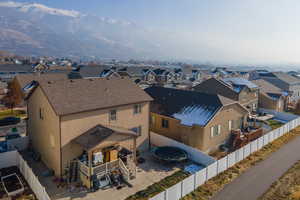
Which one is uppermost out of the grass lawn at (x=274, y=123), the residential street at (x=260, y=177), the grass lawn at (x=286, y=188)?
the grass lawn at (x=274, y=123)

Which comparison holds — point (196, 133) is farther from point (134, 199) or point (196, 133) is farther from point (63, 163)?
point (63, 163)

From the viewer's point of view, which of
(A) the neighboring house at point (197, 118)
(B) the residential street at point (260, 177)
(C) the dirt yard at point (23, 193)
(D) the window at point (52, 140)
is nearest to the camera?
(C) the dirt yard at point (23, 193)

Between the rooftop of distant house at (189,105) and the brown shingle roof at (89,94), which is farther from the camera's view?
the rooftop of distant house at (189,105)

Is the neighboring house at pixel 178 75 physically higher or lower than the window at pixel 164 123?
higher

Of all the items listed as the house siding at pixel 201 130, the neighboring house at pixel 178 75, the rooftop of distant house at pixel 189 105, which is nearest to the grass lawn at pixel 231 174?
the house siding at pixel 201 130

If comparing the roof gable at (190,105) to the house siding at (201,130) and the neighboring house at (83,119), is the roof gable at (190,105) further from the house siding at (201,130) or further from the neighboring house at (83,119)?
the neighboring house at (83,119)

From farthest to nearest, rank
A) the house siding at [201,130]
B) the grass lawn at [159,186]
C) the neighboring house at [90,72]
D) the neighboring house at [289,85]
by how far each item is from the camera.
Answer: the neighboring house at [90,72] → the neighboring house at [289,85] → the house siding at [201,130] → the grass lawn at [159,186]

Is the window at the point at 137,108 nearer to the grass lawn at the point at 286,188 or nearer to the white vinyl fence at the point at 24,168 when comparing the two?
the white vinyl fence at the point at 24,168

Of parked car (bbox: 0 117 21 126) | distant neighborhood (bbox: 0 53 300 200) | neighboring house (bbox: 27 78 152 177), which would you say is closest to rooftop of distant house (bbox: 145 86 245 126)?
distant neighborhood (bbox: 0 53 300 200)
